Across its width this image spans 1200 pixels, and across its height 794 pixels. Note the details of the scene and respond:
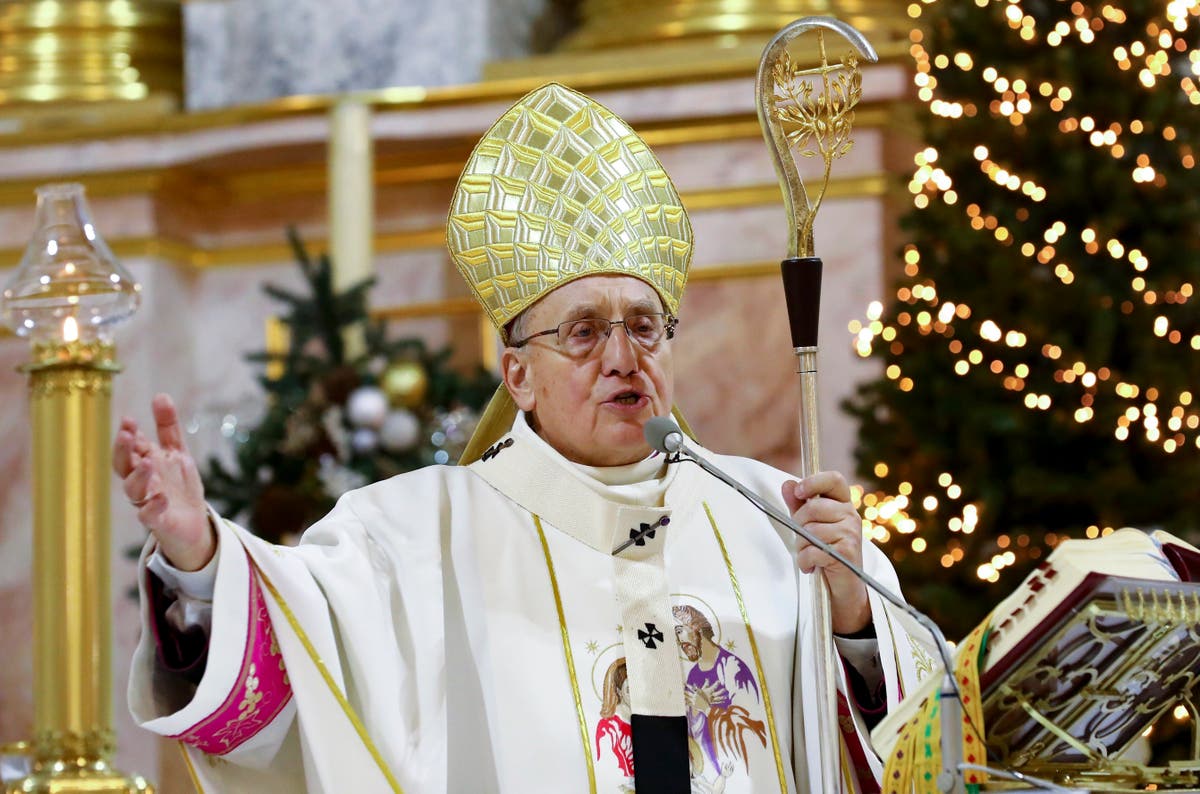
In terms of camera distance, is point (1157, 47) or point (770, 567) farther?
point (1157, 47)

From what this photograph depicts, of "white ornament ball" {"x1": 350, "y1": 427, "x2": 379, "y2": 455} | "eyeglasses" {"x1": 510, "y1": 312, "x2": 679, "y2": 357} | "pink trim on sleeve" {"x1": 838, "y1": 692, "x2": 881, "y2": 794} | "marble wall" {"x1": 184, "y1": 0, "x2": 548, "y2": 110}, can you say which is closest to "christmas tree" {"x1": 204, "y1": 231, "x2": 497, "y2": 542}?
"white ornament ball" {"x1": 350, "y1": 427, "x2": 379, "y2": 455}

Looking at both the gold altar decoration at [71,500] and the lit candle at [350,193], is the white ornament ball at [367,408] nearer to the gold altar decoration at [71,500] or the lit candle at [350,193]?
the lit candle at [350,193]

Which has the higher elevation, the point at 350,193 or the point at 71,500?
the point at 350,193

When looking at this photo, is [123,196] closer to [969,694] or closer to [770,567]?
[770,567]

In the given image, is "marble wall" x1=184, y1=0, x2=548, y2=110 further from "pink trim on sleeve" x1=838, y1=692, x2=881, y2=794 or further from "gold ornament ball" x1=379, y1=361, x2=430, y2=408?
"pink trim on sleeve" x1=838, y1=692, x2=881, y2=794

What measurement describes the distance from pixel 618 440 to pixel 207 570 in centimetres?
86

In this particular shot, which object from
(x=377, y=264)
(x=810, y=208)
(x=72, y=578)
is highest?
(x=377, y=264)

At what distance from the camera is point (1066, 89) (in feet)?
18.5

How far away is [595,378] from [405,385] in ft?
8.86

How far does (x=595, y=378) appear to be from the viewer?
3.58 m

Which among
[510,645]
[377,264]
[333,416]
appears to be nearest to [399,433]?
[333,416]

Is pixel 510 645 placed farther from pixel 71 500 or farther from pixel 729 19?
pixel 729 19

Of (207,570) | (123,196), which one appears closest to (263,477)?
(123,196)

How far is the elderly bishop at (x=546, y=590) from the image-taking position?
3096 millimetres
